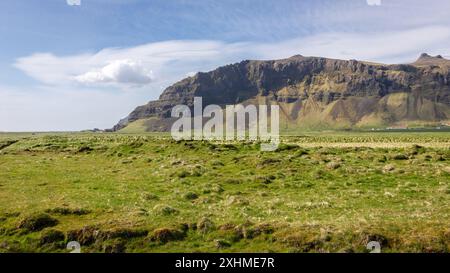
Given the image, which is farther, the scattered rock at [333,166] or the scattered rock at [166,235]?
the scattered rock at [333,166]

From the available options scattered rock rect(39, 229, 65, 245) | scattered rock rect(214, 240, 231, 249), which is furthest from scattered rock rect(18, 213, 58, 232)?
scattered rock rect(214, 240, 231, 249)

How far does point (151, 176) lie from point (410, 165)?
26.5 meters

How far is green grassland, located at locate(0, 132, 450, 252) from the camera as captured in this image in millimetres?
18891

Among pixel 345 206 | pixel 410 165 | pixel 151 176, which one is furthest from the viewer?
pixel 410 165

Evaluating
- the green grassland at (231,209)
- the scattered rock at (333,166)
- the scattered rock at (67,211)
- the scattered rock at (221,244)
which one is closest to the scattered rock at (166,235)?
the green grassland at (231,209)

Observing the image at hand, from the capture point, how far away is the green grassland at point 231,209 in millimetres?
18891

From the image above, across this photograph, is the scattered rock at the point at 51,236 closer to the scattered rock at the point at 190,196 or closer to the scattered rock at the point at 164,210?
the scattered rock at the point at 164,210

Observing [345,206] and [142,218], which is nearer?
[142,218]

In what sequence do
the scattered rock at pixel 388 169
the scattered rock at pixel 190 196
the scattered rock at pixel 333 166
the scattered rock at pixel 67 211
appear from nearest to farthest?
1. the scattered rock at pixel 67 211
2. the scattered rock at pixel 190 196
3. the scattered rock at pixel 388 169
4. the scattered rock at pixel 333 166

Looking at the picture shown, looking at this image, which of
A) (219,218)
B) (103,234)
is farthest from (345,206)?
(103,234)

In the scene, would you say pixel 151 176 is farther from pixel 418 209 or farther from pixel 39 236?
pixel 418 209

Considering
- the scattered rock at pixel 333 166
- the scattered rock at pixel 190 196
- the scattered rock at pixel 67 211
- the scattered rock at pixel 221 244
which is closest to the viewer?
the scattered rock at pixel 221 244

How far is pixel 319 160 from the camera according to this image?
47438mm
